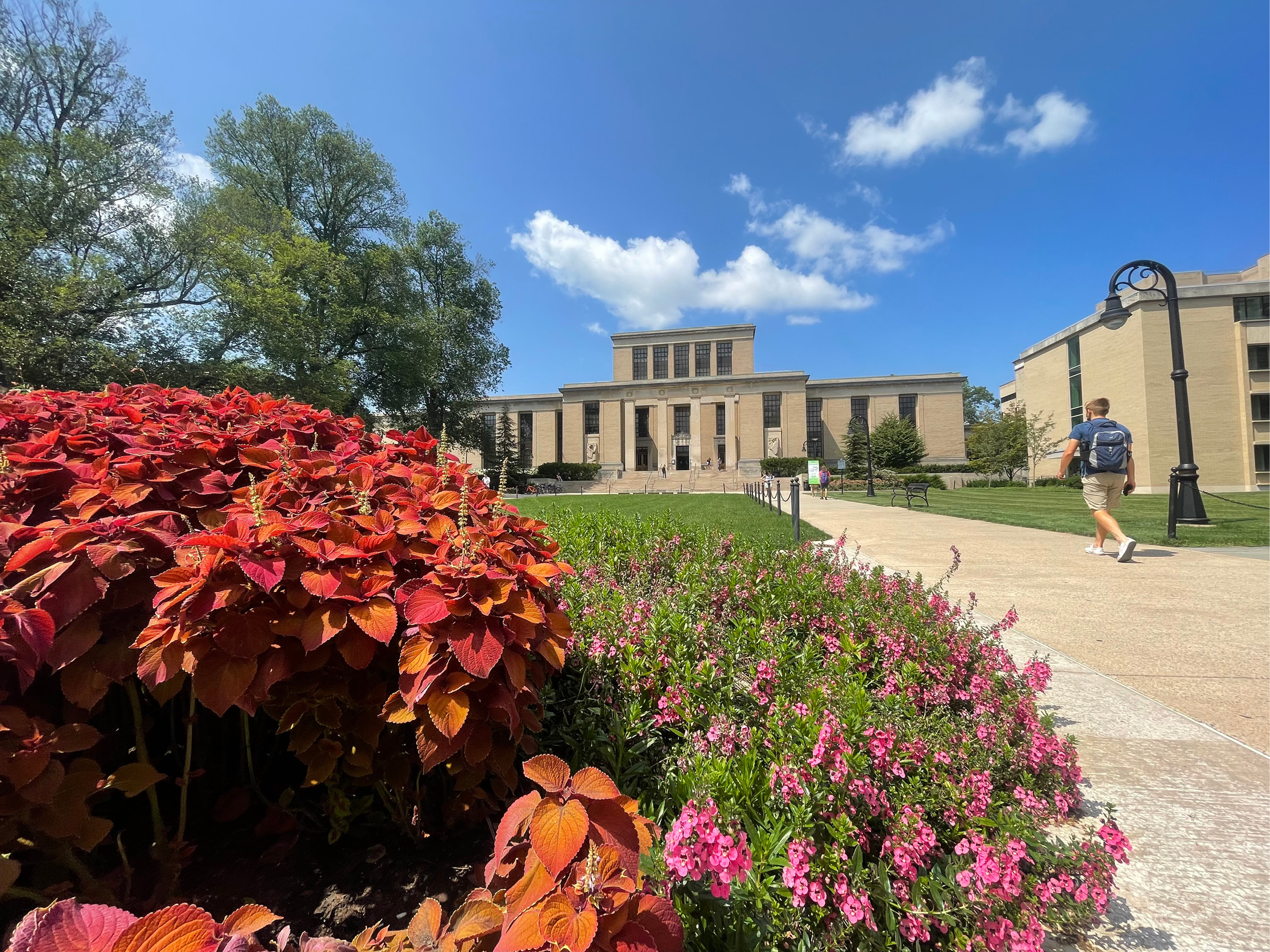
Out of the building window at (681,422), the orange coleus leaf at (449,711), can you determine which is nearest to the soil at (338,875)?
the orange coleus leaf at (449,711)

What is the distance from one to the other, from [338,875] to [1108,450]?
30.0 feet

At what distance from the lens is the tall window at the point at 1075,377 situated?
35969 mm

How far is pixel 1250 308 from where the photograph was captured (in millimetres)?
29953

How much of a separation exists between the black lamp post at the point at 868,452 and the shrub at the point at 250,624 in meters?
25.8

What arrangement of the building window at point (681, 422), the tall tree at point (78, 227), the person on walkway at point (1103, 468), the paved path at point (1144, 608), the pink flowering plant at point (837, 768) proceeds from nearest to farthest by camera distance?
the pink flowering plant at point (837, 768) → the paved path at point (1144, 608) → the person on walkway at point (1103, 468) → the tall tree at point (78, 227) → the building window at point (681, 422)

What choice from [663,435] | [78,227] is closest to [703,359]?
[663,435]

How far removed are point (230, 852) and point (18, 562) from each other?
1.08 m

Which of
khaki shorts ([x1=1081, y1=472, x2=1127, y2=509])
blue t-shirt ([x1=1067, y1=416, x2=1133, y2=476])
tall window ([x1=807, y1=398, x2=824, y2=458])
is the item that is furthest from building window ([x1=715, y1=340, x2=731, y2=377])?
khaki shorts ([x1=1081, y1=472, x2=1127, y2=509])

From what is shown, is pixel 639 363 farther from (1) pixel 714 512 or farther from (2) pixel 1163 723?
(2) pixel 1163 723

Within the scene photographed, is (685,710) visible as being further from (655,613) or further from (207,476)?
(207,476)

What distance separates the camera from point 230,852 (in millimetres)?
1633

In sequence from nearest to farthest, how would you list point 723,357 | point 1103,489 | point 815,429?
point 1103,489 < point 815,429 < point 723,357

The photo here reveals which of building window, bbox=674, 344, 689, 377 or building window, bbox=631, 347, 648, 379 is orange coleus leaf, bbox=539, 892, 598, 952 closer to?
building window, bbox=674, 344, 689, 377

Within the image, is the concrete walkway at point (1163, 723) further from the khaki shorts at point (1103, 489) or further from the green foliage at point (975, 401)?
the green foliage at point (975, 401)
